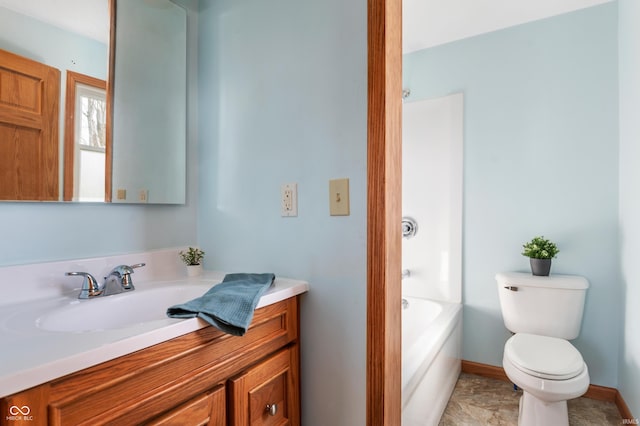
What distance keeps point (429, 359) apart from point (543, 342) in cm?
74

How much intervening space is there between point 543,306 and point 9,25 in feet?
8.93

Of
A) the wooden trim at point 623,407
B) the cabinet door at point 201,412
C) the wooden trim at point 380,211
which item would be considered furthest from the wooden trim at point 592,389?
the cabinet door at point 201,412

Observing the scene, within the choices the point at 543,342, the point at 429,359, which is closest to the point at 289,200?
the point at 429,359

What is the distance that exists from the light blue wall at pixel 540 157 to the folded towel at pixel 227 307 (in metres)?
1.93

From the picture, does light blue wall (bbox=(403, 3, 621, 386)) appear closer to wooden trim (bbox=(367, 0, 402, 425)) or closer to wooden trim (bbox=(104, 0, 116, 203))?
wooden trim (bbox=(367, 0, 402, 425))

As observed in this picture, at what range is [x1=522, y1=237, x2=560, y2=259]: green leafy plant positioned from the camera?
2.04 m

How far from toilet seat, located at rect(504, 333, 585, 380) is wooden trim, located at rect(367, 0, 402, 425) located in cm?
98

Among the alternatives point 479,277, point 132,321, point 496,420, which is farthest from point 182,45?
point 496,420

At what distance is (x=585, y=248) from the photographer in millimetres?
2061

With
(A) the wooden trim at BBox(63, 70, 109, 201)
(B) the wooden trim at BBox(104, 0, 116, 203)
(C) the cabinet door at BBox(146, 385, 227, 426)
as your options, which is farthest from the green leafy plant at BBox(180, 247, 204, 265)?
(C) the cabinet door at BBox(146, 385, 227, 426)

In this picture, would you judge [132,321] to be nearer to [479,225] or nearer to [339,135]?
[339,135]

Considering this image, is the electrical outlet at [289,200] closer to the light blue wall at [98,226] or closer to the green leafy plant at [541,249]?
the light blue wall at [98,226]

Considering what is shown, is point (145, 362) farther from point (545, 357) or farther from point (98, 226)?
point (545, 357)

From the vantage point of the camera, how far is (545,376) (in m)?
1.56
